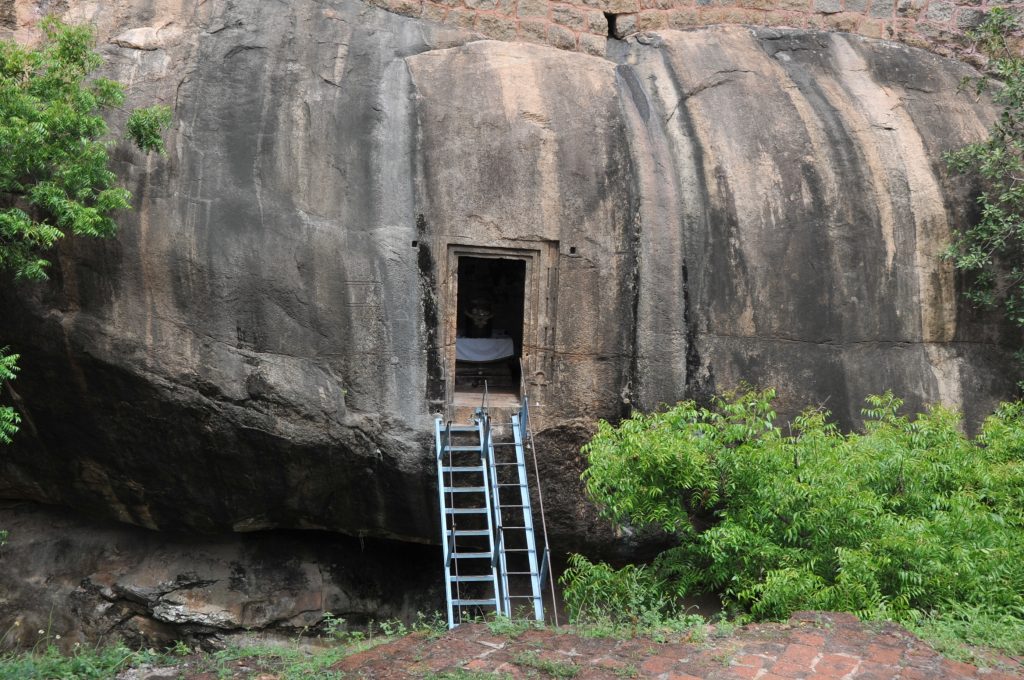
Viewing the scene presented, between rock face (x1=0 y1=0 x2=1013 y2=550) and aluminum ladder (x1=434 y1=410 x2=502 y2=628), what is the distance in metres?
0.21

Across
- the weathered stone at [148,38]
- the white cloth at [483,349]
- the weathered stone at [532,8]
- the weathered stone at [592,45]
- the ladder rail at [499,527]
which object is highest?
the weathered stone at [532,8]

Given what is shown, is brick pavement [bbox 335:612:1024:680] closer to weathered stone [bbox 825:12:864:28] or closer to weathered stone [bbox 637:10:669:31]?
weathered stone [bbox 637:10:669:31]

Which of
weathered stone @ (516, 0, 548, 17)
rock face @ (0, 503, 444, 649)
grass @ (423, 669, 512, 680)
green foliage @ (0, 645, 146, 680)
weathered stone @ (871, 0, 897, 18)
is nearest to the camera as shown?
grass @ (423, 669, 512, 680)

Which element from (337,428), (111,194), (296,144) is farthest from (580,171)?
(111,194)

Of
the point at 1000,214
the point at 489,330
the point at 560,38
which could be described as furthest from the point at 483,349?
the point at 1000,214

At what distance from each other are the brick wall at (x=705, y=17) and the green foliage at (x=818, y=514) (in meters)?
4.46

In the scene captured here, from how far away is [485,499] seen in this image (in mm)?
8461

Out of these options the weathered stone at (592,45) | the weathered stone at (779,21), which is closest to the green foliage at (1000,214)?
the weathered stone at (779,21)

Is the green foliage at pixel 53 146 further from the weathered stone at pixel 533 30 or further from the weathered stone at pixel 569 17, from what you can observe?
the weathered stone at pixel 569 17

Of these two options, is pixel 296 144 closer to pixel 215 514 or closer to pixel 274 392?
pixel 274 392

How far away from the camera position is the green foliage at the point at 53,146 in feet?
23.0

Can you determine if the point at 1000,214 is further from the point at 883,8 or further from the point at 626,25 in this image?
the point at 626,25

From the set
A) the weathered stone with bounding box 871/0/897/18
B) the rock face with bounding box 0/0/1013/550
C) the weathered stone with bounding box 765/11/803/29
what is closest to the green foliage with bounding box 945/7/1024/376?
the rock face with bounding box 0/0/1013/550

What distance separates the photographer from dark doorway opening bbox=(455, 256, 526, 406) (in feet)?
33.6
